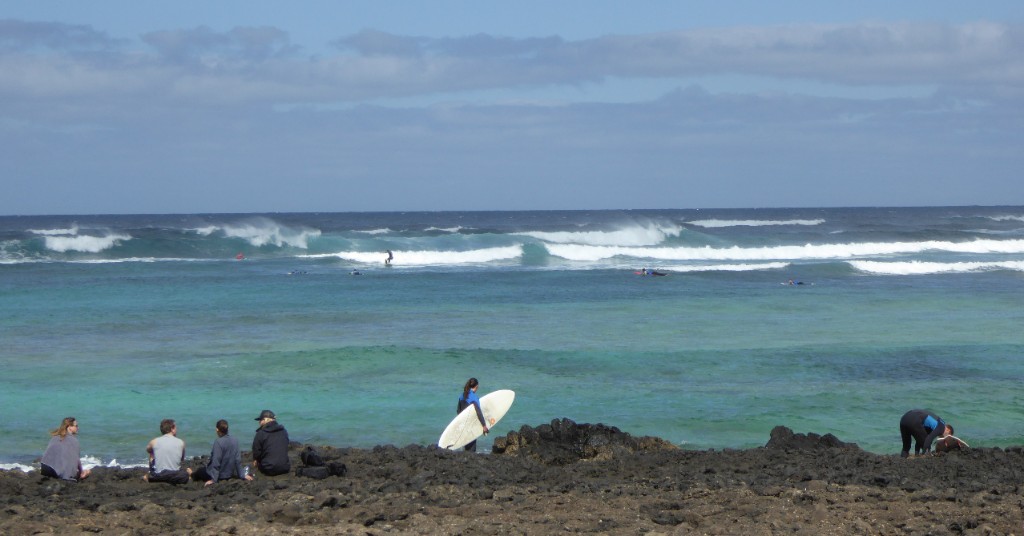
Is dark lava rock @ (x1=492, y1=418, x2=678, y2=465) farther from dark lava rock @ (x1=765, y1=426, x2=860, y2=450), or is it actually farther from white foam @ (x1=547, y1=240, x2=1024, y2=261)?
white foam @ (x1=547, y1=240, x2=1024, y2=261)

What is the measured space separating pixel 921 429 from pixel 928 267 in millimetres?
36628

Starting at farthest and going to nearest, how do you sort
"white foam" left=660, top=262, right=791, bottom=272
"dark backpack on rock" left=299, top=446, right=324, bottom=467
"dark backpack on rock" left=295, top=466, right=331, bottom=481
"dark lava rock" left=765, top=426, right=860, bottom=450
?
"white foam" left=660, top=262, right=791, bottom=272 < "dark lava rock" left=765, top=426, right=860, bottom=450 < "dark backpack on rock" left=299, top=446, right=324, bottom=467 < "dark backpack on rock" left=295, top=466, right=331, bottom=481

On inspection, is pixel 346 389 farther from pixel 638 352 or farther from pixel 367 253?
pixel 367 253

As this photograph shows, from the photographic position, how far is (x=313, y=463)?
37.8ft

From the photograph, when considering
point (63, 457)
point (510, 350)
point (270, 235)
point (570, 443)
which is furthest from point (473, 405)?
point (270, 235)

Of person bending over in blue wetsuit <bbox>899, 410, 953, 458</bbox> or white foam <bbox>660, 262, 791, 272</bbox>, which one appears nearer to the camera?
person bending over in blue wetsuit <bbox>899, 410, 953, 458</bbox>

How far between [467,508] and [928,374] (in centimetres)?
1229

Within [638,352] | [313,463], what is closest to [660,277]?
[638,352]

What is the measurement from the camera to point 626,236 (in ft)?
235

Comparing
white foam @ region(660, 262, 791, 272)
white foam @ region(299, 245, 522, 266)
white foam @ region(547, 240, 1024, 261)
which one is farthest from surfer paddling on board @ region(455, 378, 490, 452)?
white foam @ region(547, 240, 1024, 261)

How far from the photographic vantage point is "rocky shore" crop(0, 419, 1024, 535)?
8984 mm

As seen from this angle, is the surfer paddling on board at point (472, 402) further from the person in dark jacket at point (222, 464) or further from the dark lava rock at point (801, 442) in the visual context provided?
the dark lava rock at point (801, 442)

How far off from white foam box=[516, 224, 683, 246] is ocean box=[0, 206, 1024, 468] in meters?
21.0

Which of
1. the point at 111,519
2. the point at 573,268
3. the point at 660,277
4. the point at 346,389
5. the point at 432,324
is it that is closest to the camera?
the point at 111,519
